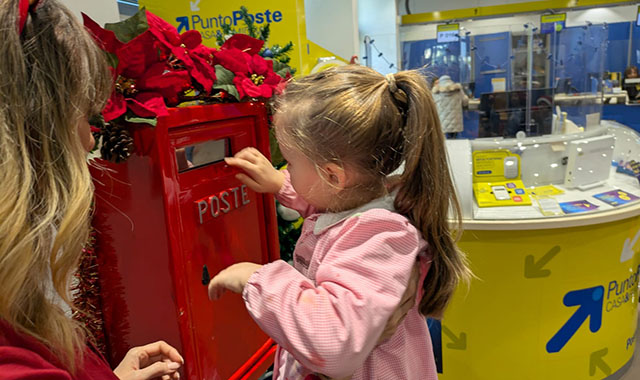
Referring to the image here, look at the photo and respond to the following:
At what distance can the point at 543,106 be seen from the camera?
335cm

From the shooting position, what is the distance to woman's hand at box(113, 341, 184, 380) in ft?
3.05

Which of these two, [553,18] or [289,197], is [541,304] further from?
[553,18]

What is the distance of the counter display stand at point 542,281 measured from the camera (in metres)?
2.46

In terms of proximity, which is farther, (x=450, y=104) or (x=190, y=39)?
(x=450, y=104)

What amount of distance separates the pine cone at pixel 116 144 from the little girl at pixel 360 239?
0.88ft

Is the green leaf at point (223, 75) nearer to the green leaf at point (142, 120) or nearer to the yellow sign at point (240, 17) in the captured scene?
the green leaf at point (142, 120)

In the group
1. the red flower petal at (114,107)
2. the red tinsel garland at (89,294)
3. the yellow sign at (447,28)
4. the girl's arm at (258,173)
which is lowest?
the red tinsel garland at (89,294)

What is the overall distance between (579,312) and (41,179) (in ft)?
8.77

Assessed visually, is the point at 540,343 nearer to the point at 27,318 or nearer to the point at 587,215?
the point at 587,215

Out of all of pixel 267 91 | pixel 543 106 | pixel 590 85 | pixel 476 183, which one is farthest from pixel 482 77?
pixel 267 91

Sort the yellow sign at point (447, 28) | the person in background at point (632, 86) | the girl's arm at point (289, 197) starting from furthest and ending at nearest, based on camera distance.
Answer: the person in background at point (632, 86) < the yellow sign at point (447, 28) < the girl's arm at point (289, 197)

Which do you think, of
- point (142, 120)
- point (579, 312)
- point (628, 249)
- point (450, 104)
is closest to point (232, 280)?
point (142, 120)

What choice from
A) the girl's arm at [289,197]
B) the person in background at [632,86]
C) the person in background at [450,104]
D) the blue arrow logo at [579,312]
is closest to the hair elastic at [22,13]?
the girl's arm at [289,197]

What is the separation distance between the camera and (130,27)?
35.4 inches
